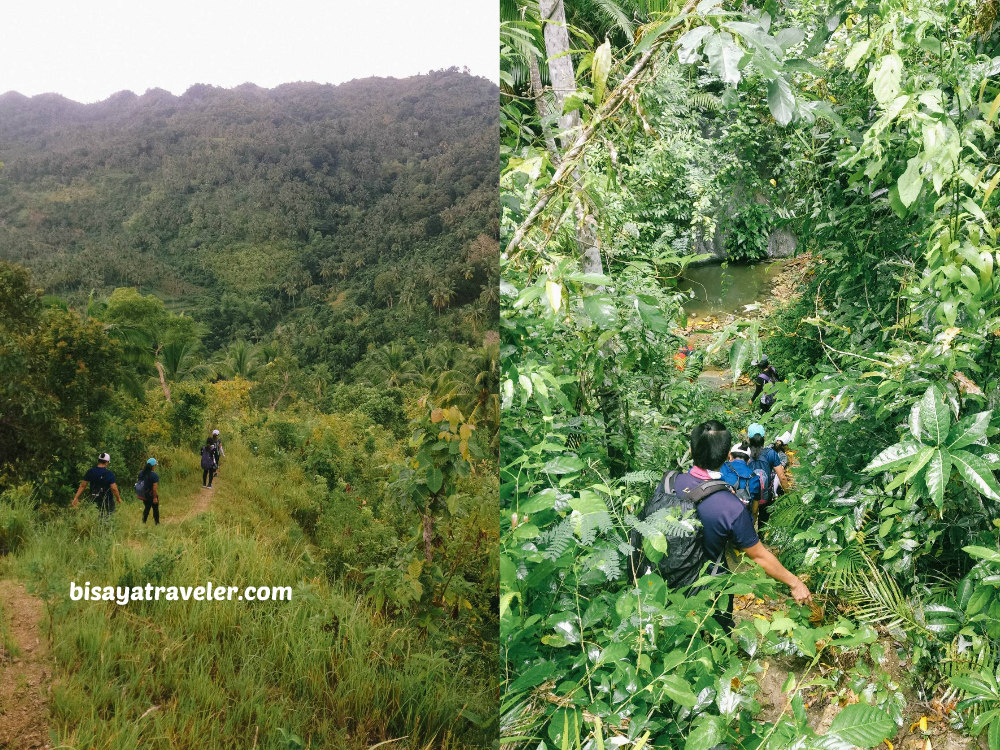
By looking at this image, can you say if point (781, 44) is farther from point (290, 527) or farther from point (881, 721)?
point (290, 527)

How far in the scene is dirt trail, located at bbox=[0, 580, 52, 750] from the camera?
145 cm

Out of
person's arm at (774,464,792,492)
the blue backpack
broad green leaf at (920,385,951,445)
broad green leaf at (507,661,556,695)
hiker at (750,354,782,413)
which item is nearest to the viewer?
broad green leaf at (507,661,556,695)

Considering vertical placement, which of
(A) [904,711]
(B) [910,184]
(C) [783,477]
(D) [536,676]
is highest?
(B) [910,184]

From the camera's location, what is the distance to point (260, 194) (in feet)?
5.58

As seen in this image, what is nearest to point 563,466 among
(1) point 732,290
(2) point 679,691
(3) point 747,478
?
(2) point 679,691

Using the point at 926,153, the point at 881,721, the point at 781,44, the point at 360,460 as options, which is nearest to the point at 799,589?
the point at 881,721

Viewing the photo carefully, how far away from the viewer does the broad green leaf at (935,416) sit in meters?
1.36

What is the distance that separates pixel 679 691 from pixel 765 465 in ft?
8.50

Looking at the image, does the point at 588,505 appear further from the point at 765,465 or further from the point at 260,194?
the point at 765,465

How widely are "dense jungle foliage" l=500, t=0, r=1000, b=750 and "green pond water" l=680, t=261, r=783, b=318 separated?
1881mm

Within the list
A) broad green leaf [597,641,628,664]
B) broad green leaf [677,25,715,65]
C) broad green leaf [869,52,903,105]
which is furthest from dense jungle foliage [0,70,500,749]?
broad green leaf [869,52,903,105]

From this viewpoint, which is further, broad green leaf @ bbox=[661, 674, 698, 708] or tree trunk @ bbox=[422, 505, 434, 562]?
tree trunk @ bbox=[422, 505, 434, 562]

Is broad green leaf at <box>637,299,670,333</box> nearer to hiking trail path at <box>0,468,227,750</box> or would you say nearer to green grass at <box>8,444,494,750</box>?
green grass at <box>8,444,494,750</box>

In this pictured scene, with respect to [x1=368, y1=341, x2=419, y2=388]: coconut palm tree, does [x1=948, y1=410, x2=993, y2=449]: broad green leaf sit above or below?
below
